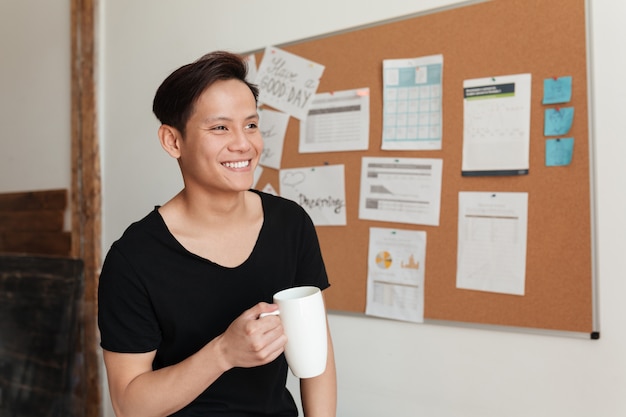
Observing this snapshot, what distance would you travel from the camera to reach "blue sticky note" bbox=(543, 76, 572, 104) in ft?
4.66

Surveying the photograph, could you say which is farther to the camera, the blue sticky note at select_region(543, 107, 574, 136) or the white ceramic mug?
the blue sticky note at select_region(543, 107, 574, 136)

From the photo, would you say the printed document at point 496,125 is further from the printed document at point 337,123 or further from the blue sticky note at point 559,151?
the printed document at point 337,123

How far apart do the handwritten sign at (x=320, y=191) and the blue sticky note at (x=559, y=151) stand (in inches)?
25.3

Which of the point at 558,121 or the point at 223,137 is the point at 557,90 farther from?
the point at 223,137

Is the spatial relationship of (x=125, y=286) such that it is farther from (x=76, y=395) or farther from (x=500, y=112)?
(x=76, y=395)

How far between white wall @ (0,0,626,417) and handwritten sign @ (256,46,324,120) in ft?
0.27

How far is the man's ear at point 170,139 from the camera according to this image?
1.10m

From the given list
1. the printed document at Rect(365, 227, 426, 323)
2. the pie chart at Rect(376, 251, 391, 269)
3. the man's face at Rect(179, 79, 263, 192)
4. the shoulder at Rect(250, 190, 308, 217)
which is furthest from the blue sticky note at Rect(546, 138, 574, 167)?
the man's face at Rect(179, 79, 263, 192)

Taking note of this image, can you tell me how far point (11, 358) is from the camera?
2564 mm

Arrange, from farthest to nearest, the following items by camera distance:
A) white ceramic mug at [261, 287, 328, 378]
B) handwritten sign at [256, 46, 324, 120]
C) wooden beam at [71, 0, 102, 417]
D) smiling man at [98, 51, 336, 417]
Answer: wooden beam at [71, 0, 102, 417], handwritten sign at [256, 46, 324, 120], smiling man at [98, 51, 336, 417], white ceramic mug at [261, 287, 328, 378]

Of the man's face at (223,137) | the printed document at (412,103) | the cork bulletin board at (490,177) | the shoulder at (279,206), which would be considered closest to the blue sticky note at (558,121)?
the cork bulletin board at (490,177)

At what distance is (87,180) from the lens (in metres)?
2.46

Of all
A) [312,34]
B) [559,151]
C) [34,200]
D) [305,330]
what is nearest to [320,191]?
[312,34]

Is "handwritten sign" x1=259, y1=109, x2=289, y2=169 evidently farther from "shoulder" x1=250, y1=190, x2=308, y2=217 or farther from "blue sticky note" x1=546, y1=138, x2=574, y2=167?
"blue sticky note" x1=546, y1=138, x2=574, y2=167
